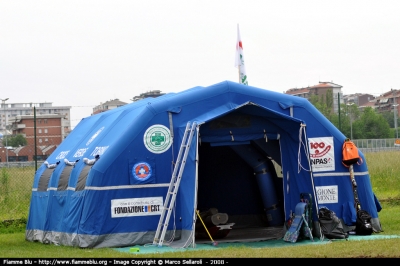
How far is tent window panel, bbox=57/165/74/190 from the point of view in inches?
671

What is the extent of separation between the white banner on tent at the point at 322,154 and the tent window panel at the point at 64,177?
16.8ft

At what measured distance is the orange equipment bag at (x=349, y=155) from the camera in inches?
662

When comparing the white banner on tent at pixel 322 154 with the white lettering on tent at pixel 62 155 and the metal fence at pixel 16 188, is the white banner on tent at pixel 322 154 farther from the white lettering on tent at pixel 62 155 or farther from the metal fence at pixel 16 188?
the metal fence at pixel 16 188

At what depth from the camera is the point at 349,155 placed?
16.8 metres

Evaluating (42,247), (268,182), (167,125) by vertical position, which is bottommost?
(42,247)

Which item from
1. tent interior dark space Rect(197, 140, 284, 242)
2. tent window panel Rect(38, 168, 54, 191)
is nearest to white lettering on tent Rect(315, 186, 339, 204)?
tent interior dark space Rect(197, 140, 284, 242)

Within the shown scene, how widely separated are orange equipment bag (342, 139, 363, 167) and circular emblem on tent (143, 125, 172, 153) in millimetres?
3807

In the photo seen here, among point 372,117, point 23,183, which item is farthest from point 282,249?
point 372,117

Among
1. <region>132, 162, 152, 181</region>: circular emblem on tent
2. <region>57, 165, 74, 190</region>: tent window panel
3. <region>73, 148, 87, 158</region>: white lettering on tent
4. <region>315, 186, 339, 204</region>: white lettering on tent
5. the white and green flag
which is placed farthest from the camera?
the white and green flag

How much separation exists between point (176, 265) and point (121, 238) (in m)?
6.27

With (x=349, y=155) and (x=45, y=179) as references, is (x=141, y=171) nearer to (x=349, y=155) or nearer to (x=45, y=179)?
(x=45, y=179)

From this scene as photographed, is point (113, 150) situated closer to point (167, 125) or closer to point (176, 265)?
point (167, 125)

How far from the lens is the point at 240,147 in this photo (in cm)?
1795

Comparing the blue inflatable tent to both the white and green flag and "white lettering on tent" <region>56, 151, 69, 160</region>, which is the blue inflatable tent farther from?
the white and green flag
